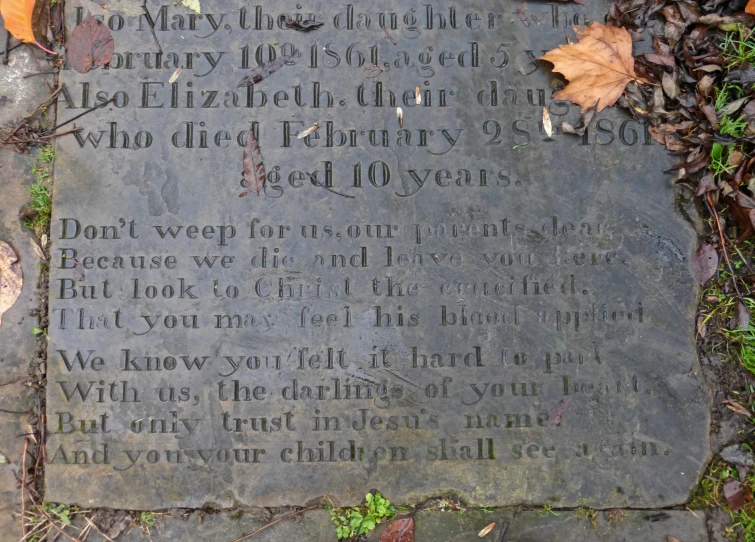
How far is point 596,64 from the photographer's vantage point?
2729 millimetres

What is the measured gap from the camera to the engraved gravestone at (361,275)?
261cm

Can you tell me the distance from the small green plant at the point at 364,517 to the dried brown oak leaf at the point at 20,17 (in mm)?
2684

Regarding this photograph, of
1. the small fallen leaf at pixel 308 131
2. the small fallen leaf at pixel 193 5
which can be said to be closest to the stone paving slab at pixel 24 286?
the small fallen leaf at pixel 193 5

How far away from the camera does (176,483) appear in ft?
8.48

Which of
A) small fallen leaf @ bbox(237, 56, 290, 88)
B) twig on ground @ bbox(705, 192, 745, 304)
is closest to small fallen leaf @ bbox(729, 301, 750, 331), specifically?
twig on ground @ bbox(705, 192, 745, 304)

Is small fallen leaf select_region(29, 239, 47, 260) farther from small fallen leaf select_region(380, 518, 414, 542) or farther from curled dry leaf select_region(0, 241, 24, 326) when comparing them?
small fallen leaf select_region(380, 518, 414, 542)

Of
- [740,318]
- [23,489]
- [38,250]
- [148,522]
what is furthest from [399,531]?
[38,250]

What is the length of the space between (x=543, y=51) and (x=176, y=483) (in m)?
2.67

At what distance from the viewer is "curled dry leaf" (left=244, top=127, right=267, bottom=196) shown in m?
2.69

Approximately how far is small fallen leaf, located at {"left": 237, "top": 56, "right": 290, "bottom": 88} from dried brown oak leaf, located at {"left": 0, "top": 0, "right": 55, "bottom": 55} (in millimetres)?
1027

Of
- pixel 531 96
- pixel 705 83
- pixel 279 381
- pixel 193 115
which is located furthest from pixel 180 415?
pixel 705 83

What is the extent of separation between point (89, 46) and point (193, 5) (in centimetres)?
53

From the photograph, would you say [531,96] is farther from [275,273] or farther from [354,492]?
[354,492]

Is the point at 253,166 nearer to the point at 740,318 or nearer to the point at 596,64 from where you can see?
the point at 596,64
